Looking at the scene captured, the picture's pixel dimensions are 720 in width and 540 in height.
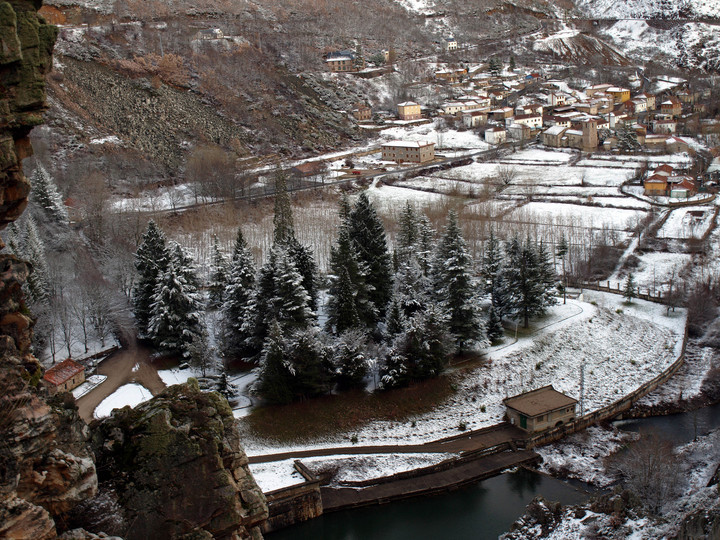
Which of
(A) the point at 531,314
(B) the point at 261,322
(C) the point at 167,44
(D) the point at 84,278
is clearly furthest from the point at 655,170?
(C) the point at 167,44

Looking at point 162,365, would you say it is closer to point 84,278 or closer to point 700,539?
point 84,278

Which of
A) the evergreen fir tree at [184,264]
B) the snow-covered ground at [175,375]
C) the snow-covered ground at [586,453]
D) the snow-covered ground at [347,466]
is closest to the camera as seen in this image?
the snow-covered ground at [347,466]

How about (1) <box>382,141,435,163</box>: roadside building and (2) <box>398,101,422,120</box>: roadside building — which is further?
(2) <box>398,101,422,120</box>: roadside building

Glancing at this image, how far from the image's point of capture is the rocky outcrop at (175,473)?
7527 millimetres

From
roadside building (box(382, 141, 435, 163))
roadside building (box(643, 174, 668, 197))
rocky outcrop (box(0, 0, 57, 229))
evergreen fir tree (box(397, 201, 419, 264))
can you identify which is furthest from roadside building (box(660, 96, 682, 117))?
rocky outcrop (box(0, 0, 57, 229))

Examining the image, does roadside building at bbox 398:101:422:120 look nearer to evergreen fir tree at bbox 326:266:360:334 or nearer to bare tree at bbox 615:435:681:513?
evergreen fir tree at bbox 326:266:360:334

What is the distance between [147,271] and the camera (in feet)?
95.9

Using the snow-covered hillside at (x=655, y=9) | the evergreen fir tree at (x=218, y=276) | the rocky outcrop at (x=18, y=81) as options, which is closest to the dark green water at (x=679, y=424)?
the evergreen fir tree at (x=218, y=276)

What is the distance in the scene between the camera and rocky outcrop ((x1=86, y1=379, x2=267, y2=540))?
753 centimetres

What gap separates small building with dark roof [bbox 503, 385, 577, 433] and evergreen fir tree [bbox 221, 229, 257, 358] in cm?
1026

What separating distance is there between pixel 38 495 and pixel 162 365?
72.8 ft

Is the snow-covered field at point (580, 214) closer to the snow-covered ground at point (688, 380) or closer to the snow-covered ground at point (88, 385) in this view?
the snow-covered ground at point (688, 380)

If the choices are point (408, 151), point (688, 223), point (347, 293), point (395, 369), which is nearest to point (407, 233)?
point (347, 293)

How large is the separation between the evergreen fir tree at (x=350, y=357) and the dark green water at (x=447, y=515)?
18.5 feet
